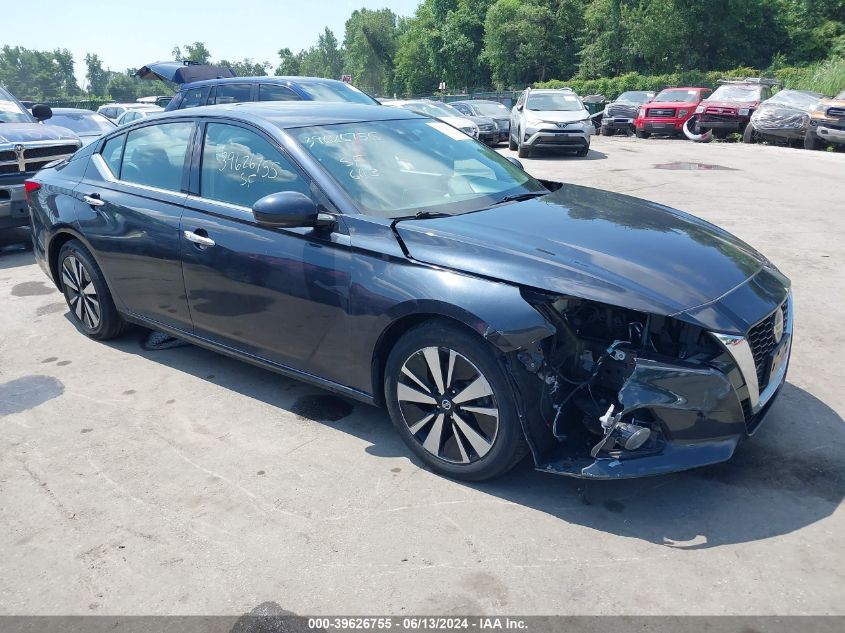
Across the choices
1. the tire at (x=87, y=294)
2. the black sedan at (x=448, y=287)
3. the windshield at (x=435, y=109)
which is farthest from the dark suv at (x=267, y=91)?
the windshield at (x=435, y=109)

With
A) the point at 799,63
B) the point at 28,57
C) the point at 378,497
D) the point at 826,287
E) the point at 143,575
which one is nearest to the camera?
the point at 143,575

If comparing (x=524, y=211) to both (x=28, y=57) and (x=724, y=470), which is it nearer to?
(x=724, y=470)

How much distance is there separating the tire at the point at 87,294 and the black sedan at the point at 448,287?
0.28 metres

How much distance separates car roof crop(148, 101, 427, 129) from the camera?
4.07 metres

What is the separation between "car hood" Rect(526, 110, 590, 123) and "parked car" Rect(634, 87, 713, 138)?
7.08 meters

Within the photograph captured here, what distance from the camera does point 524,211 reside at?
12.3 feet

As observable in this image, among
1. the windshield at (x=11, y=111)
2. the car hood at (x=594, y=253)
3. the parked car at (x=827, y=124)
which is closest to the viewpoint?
the car hood at (x=594, y=253)

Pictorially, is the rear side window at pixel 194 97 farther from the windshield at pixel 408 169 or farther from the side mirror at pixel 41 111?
the windshield at pixel 408 169

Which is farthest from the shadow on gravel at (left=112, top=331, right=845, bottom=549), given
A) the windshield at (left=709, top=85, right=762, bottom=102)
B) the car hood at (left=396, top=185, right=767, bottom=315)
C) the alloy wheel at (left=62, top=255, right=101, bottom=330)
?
the windshield at (left=709, top=85, right=762, bottom=102)

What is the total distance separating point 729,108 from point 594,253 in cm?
2040

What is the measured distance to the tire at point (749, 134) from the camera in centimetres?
1955

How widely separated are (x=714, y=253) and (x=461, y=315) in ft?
4.59

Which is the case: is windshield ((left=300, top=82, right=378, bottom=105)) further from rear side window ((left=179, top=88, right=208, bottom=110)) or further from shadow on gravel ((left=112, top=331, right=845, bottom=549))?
shadow on gravel ((left=112, top=331, right=845, bottom=549))

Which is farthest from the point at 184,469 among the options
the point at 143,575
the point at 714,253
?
the point at 714,253
